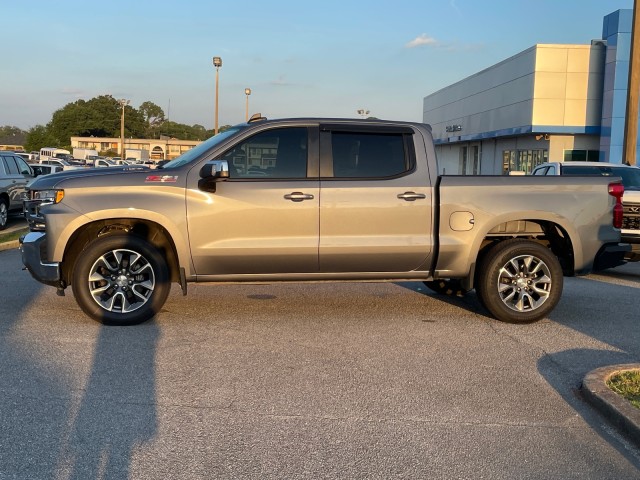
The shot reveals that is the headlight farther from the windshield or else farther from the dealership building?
the dealership building

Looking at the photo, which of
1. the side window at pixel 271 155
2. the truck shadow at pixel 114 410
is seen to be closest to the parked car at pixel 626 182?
the side window at pixel 271 155

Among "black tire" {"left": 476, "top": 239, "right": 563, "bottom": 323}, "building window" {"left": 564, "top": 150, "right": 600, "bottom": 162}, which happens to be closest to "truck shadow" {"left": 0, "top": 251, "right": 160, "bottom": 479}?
"black tire" {"left": 476, "top": 239, "right": 563, "bottom": 323}

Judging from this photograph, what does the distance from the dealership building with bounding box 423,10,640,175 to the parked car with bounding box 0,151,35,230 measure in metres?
22.6

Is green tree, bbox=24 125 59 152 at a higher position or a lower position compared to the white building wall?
lower

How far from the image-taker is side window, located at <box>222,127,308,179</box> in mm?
7363

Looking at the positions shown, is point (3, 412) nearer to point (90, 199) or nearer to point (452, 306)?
point (90, 199)

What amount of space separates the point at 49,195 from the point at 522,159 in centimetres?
→ 3262

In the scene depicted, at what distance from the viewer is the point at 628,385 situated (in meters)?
5.29

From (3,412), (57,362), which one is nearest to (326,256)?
(57,362)

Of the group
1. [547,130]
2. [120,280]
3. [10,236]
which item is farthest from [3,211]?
[547,130]

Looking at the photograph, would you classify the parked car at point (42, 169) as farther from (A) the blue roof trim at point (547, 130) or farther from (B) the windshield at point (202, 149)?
(A) the blue roof trim at point (547, 130)

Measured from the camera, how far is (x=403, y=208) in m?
7.43

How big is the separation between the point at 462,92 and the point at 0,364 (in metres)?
41.3

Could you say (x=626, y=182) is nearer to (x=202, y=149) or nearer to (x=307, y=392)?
(x=202, y=149)
